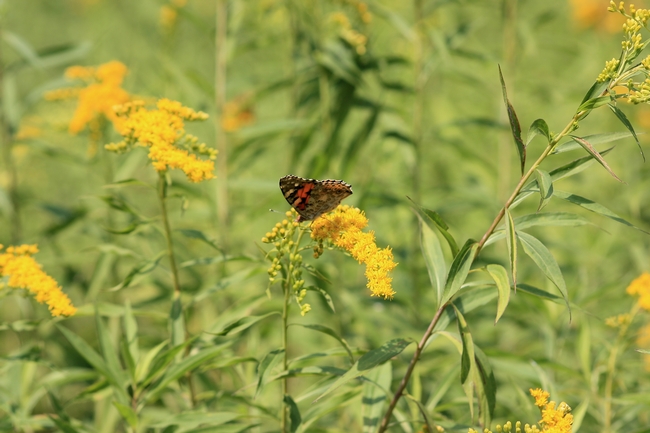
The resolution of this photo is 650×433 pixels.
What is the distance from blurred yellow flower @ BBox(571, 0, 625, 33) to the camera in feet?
23.4

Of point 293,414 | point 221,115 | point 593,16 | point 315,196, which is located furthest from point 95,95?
point 593,16

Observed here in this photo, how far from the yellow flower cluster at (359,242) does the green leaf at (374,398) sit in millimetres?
455

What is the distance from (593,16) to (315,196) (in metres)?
6.01

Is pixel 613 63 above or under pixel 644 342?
above

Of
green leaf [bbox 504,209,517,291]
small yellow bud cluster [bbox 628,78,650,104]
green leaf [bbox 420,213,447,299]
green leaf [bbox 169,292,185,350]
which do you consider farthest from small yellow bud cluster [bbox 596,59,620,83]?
green leaf [bbox 169,292,185,350]

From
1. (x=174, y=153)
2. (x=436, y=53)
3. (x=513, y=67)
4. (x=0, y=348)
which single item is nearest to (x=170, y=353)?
(x=174, y=153)

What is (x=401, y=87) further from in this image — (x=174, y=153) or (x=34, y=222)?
(x=34, y=222)

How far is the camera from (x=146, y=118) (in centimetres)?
272

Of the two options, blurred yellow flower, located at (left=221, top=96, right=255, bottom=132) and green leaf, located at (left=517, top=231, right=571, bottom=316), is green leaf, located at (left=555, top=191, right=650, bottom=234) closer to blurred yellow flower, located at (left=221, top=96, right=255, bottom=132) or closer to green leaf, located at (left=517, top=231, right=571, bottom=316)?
green leaf, located at (left=517, top=231, right=571, bottom=316)

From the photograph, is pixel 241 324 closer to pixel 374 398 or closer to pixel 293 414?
pixel 293 414

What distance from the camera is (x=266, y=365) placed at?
7.25ft

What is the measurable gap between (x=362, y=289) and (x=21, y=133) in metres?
2.56

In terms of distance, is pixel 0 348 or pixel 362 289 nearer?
pixel 362 289

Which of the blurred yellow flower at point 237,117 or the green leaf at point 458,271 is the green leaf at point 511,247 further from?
the blurred yellow flower at point 237,117
